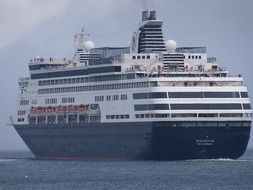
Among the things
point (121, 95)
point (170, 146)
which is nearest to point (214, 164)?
point (170, 146)

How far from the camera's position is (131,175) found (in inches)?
4648

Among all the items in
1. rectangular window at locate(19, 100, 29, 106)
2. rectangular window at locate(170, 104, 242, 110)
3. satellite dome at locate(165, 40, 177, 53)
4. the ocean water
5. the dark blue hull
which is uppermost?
satellite dome at locate(165, 40, 177, 53)

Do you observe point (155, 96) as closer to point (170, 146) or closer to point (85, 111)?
point (170, 146)

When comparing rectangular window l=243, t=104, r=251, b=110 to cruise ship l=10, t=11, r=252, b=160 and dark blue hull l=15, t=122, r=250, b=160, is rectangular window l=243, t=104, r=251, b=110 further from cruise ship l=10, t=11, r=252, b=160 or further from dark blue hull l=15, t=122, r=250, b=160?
dark blue hull l=15, t=122, r=250, b=160

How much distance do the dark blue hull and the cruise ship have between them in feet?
0.30

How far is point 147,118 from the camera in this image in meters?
132

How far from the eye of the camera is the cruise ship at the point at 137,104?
431 feet

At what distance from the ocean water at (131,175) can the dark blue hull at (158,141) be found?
0.96 meters

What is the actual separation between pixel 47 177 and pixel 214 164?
57.9 feet

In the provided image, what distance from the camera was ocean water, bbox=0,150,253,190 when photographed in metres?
109

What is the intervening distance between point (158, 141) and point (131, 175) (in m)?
13.2

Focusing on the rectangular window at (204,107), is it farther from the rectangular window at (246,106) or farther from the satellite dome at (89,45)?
the satellite dome at (89,45)

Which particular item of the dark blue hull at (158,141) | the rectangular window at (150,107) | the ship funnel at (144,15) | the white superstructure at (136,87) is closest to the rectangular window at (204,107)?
the white superstructure at (136,87)

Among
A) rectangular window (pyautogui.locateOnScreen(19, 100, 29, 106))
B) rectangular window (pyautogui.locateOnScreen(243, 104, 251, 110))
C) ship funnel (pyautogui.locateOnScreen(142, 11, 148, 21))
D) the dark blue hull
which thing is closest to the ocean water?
the dark blue hull
